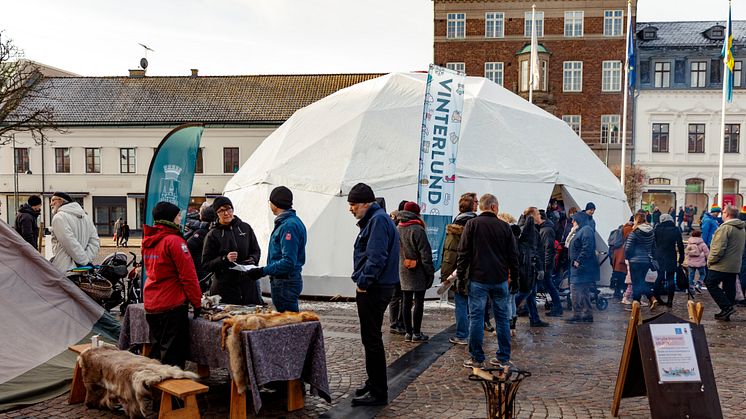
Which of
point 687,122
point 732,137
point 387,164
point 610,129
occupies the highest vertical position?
point 687,122

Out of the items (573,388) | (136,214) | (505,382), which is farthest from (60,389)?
(136,214)

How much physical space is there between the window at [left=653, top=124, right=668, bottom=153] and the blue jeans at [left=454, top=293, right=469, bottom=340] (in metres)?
37.6

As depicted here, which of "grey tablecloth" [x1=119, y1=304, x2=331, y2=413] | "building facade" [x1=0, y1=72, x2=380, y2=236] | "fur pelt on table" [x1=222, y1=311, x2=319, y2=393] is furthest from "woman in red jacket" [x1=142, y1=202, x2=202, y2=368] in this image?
"building facade" [x1=0, y1=72, x2=380, y2=236]

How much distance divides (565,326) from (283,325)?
5957 millimetres

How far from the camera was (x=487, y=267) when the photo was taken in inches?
285

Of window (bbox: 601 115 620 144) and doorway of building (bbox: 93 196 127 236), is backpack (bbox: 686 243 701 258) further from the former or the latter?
doorway of building (bbox: 93 196 127 236)

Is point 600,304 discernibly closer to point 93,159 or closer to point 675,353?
point 675,353

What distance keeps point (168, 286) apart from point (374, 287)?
1.87 m

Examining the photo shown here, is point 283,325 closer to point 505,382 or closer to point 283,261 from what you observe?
point 283,261

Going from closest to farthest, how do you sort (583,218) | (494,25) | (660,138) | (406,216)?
(406,216), (583,218), (660,138), (494,25)

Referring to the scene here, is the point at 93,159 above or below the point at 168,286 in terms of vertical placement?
above

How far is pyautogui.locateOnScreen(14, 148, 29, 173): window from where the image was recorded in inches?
1703

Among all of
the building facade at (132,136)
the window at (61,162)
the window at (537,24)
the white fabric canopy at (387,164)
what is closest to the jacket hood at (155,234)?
the white fabric canopy at (387,164)

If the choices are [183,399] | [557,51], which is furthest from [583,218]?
[557,51]
